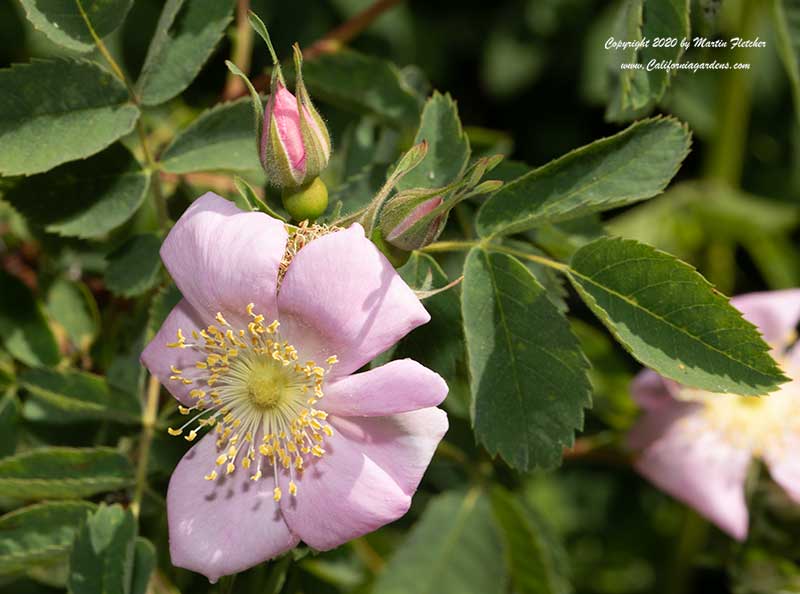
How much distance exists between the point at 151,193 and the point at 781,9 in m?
1.31

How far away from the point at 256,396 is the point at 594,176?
64 cm

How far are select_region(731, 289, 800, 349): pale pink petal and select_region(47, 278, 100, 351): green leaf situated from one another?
136 cm

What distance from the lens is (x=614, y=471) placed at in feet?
10.7

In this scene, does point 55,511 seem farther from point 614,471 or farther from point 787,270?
point 787,270

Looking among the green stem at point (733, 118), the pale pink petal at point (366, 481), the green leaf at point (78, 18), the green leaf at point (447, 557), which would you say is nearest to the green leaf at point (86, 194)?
the green leaf at point (78, 18)

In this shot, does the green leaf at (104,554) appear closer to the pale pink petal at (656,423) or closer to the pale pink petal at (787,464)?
the pale pink petal at (656,423)

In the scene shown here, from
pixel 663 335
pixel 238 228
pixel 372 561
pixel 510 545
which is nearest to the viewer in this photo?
pixel 238 228

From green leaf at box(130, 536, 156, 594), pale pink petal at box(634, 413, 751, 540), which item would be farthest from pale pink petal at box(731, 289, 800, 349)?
green leaf at box(130, 536, 156, 594)

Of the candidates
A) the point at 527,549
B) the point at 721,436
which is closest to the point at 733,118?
the point at 721,436

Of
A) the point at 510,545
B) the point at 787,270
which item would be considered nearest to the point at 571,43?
the point at 787,270

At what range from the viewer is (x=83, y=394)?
186cm

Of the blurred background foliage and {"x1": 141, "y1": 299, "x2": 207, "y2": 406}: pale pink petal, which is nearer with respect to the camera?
{"x1": 141, "y1": 299, "x2": 207, "y2": 406}: pale pink petal

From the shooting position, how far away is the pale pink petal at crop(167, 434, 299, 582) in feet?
4.78

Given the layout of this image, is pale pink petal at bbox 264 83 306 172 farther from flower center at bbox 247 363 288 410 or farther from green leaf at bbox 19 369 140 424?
green leaf at bbox 19 369 140 424
